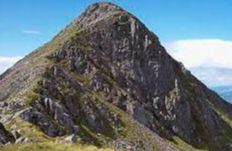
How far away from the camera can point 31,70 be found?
197 meters

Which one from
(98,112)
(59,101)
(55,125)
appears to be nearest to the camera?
(55,125)

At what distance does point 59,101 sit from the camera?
17262 centimetres

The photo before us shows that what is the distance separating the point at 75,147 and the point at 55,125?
83.7m

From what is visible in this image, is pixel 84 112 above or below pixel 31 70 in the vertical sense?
below

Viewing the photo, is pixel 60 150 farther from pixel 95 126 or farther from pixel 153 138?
pixel 153 138

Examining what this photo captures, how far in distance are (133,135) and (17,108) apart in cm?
5923

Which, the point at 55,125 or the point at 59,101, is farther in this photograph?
the point at 59,101

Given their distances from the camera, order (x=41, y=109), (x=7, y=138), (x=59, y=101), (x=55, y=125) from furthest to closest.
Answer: (x=59, y=101) < (x=41, y=109) < (x=55, y=125) < (x=7, y=138)

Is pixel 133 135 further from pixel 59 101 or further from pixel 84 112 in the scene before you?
pixel 59 101

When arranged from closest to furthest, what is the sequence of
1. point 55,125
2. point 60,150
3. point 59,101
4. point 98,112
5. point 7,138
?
point 60,150, point 7,138, point 55,125, point 59,101, point 98,112

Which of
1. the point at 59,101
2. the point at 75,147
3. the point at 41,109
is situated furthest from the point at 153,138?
the point at 75,147

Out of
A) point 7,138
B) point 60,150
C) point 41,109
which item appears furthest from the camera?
point 41,109

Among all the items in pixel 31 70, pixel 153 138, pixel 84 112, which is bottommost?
pixel 153 138

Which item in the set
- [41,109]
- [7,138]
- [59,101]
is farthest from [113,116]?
[7,138]
